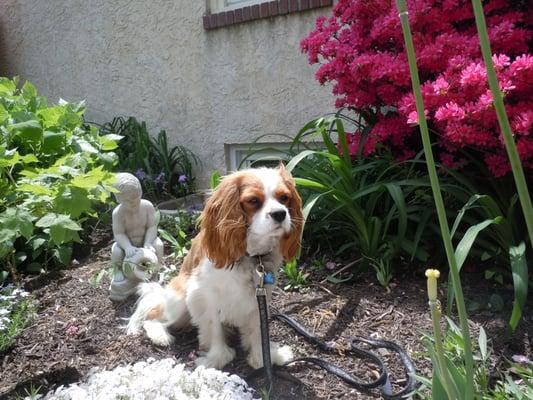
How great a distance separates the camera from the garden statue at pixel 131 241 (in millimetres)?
2562

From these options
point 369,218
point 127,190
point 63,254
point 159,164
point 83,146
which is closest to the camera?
point 127,190

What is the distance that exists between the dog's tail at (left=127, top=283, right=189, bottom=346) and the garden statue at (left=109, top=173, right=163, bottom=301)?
0.17 m

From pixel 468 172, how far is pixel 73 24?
585cm

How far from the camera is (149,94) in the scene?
228 inches

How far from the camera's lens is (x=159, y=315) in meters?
2.44

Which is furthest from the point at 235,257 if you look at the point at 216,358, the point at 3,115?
the point at 3,115

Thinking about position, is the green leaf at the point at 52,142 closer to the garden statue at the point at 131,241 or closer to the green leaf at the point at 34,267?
the green leaf at the point at 34,267

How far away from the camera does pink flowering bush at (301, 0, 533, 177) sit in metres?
2.29

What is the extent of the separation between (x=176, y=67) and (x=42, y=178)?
3.45 metres

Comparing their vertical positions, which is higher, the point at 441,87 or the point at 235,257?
the point at 441,87

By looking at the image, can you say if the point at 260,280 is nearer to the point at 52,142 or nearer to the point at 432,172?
the point at 432,172

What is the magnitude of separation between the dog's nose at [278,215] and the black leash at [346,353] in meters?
0.27

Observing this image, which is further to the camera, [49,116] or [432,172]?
[49,116]

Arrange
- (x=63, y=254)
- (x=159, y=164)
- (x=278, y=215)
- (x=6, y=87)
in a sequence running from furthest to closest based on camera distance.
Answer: (x=159, y=164), (x=6, y=87), (x=63, y=254), (x=278, y=215)
